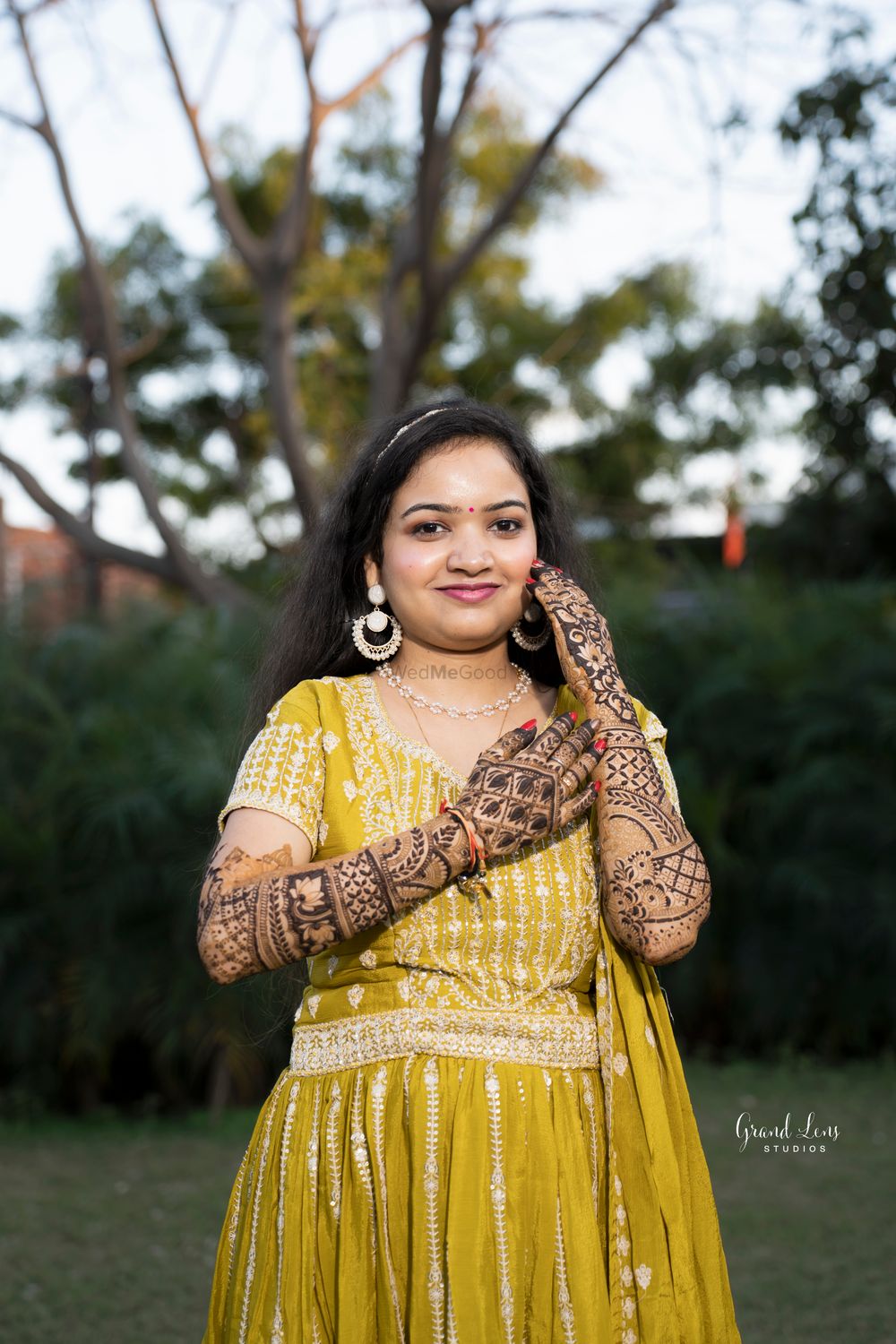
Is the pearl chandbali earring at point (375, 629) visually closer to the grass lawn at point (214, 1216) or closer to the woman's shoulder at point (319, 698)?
the woman's shoulder at point (319, 698)

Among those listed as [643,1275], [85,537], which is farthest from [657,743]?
[85,537]

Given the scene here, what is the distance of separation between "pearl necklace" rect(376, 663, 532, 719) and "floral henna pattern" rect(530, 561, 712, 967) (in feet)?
0.62

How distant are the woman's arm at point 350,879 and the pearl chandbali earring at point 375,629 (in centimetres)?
43

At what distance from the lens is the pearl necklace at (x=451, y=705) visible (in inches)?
93.5

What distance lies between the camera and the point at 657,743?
2.31 meters

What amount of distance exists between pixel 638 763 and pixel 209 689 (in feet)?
16.8

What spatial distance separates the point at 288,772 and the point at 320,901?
27 cm

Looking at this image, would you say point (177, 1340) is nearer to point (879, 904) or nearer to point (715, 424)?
point (879, 904)

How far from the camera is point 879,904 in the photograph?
22.0ft

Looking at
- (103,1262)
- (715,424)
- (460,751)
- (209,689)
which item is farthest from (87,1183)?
(715,424)

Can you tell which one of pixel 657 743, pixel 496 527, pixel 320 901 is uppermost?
pixel 496 527

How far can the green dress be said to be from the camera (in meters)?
2.02

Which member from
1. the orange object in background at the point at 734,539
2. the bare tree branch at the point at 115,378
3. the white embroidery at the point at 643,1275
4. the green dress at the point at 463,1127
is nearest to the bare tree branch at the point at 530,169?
the bare tree branch at the point at 115,378

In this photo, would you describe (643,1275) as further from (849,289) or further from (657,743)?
(849,289)
